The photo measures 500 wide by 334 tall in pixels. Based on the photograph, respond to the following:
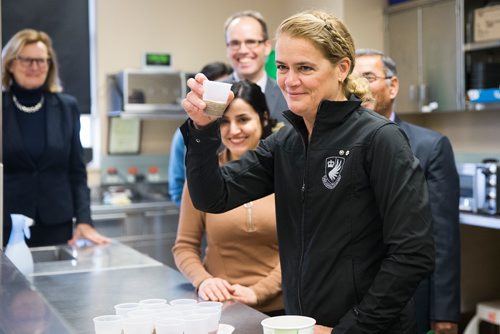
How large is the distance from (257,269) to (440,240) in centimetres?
75

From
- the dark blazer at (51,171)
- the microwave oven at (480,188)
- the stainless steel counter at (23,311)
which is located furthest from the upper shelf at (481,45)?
the stainless steel counter at (23,311)

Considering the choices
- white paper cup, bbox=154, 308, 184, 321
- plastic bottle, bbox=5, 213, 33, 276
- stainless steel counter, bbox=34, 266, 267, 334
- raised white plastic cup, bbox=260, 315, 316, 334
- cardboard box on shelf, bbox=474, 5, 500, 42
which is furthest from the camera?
cardboard box on shelf, bbox=474, 5, 500, 42

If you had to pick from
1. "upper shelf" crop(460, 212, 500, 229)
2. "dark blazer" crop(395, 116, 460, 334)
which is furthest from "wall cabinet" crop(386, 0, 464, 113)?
"dark blazer" crop(395, 116, 460, 334)

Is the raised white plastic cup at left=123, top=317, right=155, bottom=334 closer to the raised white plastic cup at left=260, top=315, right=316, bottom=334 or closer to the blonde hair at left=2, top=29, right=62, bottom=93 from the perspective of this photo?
the raised white plastic cup at left=260, top=315, right=316, bottom=334

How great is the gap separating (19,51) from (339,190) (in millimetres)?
2035

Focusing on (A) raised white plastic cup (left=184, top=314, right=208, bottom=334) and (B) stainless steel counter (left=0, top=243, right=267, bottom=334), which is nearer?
(A) raised white plastic cup (left=184, top=314, right=208, bottom=334)

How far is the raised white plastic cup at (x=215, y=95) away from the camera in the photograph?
4.98ft

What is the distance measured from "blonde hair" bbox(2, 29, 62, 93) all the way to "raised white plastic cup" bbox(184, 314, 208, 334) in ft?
6.94

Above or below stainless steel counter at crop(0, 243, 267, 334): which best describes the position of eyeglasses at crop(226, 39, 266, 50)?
above

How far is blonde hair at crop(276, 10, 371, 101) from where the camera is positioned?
1525 mm

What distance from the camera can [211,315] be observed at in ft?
4.54

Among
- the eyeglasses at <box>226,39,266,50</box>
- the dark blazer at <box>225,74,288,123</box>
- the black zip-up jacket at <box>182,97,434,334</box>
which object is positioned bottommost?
the black zip-up jacket at <box>182,97,434,334</box>

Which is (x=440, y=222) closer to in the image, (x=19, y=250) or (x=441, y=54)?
(x=19, y=250)

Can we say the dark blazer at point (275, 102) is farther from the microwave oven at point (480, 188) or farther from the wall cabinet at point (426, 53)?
the wall cabinet at point (426, 53)
